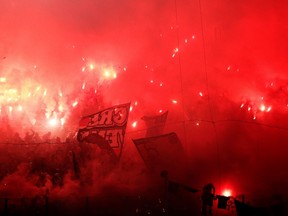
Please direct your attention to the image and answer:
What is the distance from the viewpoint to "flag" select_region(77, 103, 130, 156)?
13812mm

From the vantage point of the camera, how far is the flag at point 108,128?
1381cm

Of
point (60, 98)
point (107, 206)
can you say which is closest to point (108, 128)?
point (107, 206)

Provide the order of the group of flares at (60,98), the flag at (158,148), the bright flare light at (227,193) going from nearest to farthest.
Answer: the flag at (158,148)
the bright flare light at (227,193)
the group of flares at (60,98)

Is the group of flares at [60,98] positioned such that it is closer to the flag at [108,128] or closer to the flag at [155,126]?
the flag at [155,126]

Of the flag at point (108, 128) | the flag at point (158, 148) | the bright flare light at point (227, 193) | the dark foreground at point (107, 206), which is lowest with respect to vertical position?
the dark foreground at point (107, 206)

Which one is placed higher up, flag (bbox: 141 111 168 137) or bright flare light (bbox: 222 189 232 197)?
flag (bbox: 141 111 168 137)

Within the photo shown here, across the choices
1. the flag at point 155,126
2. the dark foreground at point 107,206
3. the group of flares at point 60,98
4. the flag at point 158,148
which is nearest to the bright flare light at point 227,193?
the dark foreground at point 107,206

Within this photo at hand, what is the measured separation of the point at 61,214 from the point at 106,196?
7.59 ft

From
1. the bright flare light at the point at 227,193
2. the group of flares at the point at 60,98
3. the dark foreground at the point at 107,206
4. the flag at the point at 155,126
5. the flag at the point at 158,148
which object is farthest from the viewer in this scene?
the group of flares at the point at 60,98

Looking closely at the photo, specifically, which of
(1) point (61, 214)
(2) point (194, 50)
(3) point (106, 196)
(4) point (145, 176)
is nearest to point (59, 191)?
(1) point (61, 214)

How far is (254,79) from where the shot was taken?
92.3ft

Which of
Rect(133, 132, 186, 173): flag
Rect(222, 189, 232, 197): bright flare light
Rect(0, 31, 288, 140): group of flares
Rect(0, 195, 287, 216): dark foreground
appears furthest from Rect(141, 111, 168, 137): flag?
Rect(222, 189, 232, 197): bright flare light

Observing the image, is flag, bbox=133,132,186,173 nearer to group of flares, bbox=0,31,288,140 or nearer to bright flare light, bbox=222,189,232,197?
bright flare light, bbox=222,189,232,197

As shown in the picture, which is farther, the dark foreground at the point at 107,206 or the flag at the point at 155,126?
the flag at the point at 155,126
